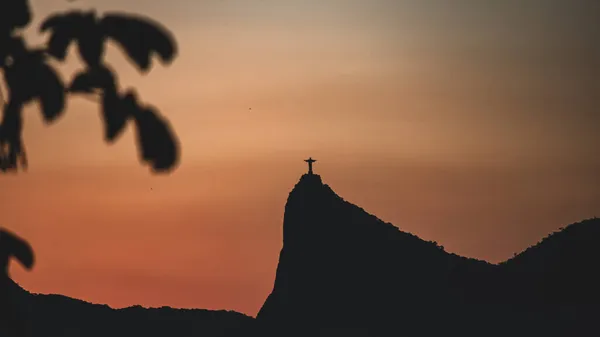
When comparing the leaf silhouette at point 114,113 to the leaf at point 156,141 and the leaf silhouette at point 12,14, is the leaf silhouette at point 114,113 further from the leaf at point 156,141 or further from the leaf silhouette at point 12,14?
the leaf silhouette at point 12,14

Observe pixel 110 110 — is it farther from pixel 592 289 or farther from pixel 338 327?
pixel 338 327

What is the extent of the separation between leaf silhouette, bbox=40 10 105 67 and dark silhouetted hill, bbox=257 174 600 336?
13766 cm

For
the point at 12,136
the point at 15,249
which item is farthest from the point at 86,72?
the point at 15,249

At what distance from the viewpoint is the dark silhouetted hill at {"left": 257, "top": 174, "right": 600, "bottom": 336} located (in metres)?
154

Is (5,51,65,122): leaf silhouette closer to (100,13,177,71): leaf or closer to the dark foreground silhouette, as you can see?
(100,13,177,71): leaf

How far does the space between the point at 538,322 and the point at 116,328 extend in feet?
185

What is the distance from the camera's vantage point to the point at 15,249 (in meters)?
11.1

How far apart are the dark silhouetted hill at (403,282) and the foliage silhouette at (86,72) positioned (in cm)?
13769

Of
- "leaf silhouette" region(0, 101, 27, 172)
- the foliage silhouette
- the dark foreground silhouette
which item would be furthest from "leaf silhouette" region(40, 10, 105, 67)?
the dark foreground silhouette

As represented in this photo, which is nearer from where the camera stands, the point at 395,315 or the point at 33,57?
the point at 33,57

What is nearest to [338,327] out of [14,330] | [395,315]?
[395,315]

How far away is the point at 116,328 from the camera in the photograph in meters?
184

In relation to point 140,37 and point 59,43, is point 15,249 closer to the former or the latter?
point 59,43

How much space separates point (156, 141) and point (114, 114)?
37cm
